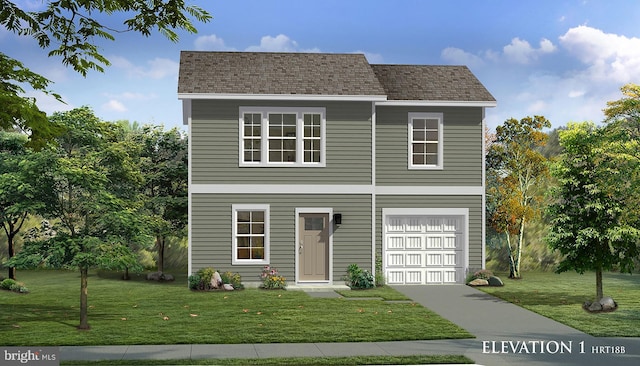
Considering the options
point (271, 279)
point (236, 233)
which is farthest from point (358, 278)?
point (236, 233)

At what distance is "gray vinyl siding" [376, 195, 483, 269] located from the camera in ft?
80.5

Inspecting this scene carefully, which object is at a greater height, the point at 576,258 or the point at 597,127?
the point at 597,127

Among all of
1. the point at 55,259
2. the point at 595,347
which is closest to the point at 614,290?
the point at 595,347

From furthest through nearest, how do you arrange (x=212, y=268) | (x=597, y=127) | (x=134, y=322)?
(x=212, y=268), (x=597, y=127), (x=134, y=322)

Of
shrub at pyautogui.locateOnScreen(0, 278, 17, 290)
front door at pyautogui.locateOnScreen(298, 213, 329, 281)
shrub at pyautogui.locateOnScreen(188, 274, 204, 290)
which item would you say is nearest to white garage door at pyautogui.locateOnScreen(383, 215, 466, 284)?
front door at pyautogui.locateOnScreen(298, 213, 329, 281)

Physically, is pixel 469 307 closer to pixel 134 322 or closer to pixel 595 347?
pixel 595 347

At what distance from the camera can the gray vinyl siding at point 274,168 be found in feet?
76.2

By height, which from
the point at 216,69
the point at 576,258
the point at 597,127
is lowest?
the point at 576,258

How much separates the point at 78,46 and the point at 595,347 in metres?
10.5

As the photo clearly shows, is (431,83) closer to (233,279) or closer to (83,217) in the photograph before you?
(233,279)

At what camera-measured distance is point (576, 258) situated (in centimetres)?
1919

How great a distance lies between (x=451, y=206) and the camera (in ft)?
81.0

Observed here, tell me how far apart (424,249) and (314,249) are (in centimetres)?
370

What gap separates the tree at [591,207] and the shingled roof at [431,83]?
5.86 meters
